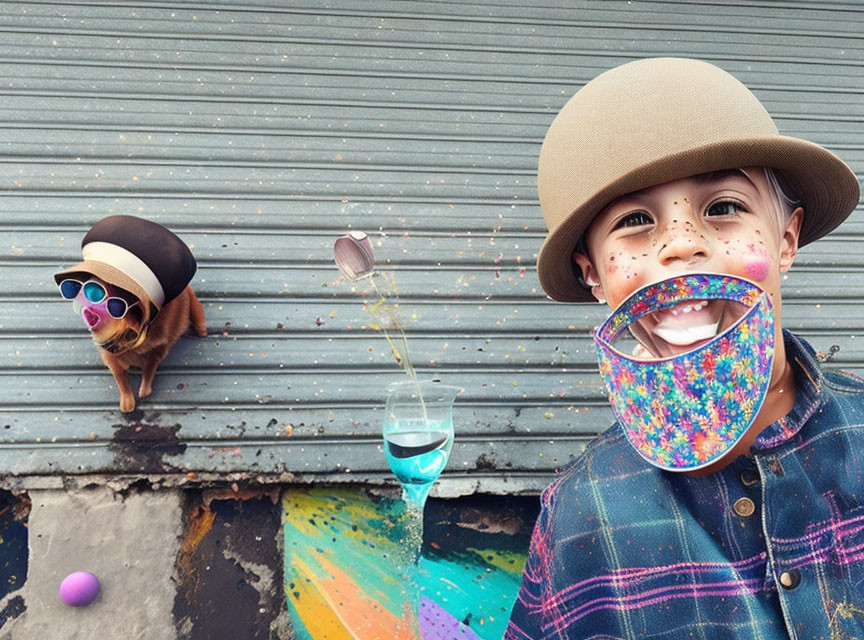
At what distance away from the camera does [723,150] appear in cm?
138

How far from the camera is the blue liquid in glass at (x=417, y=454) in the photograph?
2.42m

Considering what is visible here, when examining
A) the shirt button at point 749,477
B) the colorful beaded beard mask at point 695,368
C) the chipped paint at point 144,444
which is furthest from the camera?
the chipped paint at point 144,444

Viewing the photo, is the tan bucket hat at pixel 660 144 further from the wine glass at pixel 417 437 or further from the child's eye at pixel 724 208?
the wine glass at pixel 417 437

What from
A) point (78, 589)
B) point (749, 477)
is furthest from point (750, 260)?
point (78, 589)

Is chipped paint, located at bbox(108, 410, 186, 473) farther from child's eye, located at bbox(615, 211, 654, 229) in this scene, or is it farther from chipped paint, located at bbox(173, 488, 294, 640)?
child's eye, located at bbox(615, 211, 654, 229)

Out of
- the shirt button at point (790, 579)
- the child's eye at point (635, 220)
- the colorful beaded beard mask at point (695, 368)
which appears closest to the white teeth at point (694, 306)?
the colorful beaded beard mask at point (695, 368)

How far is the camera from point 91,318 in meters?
2.39

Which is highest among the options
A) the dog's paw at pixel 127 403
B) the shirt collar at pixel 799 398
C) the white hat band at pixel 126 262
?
the white hat band at pixel 126 262

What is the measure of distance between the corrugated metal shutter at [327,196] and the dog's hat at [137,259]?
1.22ft

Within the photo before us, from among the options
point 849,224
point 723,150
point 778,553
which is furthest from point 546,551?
point 849,224

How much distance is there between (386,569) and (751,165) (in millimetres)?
1973

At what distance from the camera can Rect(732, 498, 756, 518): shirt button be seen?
1434 millimetres

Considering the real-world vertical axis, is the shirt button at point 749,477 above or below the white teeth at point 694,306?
below

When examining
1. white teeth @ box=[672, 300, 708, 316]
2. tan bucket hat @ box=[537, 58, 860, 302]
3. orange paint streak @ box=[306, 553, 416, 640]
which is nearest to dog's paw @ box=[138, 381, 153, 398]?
orange paint streak @ box=[306, 553, 416, 640]
